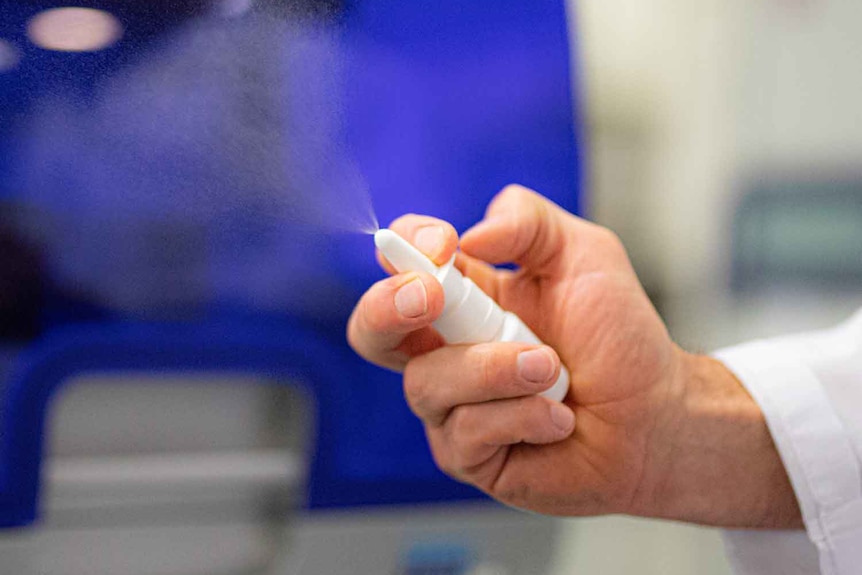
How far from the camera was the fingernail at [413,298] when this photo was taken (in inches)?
Answer: 12.0

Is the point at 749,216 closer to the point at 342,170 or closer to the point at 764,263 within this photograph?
the point at 764,263

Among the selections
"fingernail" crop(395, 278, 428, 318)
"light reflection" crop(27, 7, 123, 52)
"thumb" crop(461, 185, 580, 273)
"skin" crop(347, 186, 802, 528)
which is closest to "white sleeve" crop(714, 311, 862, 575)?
"skin" crop(347, 186, 802, 528)

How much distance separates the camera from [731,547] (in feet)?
1.52

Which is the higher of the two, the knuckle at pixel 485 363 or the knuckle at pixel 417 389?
the knuckle at pixel 485 363

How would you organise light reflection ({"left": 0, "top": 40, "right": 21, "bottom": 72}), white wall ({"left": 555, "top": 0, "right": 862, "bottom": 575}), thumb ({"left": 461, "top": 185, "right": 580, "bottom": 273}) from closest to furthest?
light reflection ({"left": 0, "top": 40, "right": 21, "bottom": 72}), thumb ({"left": 461, "top": 185, "right": 580, "bottom": 273}), white wall ({"left": 555, "top": 0, "right": 862, "bottom": 575})

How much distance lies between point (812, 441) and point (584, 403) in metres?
0.12

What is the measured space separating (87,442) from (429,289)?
0.83ft

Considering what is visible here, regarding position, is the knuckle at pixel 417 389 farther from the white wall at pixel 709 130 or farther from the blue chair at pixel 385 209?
the white wall at pixel 709 130

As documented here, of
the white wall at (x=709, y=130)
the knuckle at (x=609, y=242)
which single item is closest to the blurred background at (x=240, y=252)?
the knuckle at (x=609, y=242)

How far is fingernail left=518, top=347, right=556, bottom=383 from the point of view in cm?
34

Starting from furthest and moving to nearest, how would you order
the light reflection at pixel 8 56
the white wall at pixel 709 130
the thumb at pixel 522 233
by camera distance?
1. the white wall at pixel 709 130
2. the thumb at pixel 522 233
3. the light reflection at pixel 8 56

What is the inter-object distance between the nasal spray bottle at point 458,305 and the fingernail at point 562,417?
0.04 meters

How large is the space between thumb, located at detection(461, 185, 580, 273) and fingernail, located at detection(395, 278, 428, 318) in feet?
0.33

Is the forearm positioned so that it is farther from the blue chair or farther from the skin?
the blue chair
